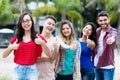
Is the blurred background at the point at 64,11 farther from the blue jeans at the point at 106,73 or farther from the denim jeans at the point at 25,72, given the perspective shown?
the denim jeans at the point at 25,72

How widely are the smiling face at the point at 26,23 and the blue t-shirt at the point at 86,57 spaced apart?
118 centimetres

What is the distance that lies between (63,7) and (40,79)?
34296mm

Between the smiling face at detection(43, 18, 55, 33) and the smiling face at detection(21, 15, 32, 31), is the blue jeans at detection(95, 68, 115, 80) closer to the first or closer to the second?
the smiling face at detection(43, 18, 55, 33)

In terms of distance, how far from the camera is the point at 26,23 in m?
4.48

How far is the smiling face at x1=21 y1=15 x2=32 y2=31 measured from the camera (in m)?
4.48

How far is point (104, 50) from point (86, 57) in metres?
0.30

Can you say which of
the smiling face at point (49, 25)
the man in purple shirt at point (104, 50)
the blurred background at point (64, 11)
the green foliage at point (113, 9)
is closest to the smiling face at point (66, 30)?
the smiling face at point (49, 25)

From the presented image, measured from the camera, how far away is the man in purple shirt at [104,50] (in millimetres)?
5309

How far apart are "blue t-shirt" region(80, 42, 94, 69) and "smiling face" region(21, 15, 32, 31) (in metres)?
1.18

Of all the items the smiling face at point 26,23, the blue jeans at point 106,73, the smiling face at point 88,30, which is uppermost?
the smiling face at point 26,23

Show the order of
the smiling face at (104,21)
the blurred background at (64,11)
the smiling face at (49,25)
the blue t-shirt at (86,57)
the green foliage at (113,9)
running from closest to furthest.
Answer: the smiling face at (49,25) < the smiling face at (104,21) < the blue t-shirt at (86,57) < the blurred background at (64,11) < the green foliage at (113,9)

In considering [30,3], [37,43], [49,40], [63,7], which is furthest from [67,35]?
[30,3]

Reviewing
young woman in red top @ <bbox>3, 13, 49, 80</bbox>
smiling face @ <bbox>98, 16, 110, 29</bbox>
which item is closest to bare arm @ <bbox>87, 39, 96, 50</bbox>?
smiling face @ <bbox>98, 16, 110, 29</bbox>

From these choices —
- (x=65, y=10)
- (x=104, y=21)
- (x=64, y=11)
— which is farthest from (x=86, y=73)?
(x=64, y=11)
